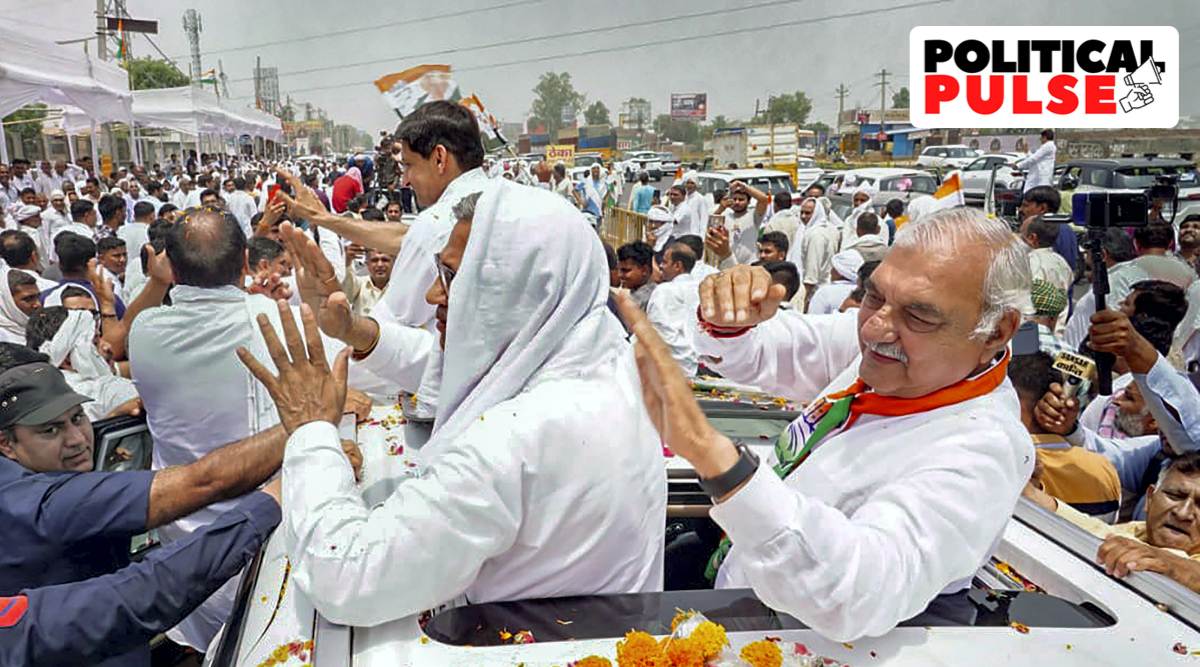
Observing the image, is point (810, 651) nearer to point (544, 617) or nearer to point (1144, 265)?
point (544, 617)

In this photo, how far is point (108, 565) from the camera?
7.22 ft

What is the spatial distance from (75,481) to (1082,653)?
239 centimetres

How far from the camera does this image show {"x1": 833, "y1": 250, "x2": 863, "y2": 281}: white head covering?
6.93 meters

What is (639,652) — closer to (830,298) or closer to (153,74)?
(830,298)

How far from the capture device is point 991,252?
175 centimetres

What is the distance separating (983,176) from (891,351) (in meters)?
24.7

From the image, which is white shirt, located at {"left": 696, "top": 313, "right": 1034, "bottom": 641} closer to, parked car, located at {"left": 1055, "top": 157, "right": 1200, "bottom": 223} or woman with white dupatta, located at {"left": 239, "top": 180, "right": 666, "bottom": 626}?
woman with white dupatta, located at {"left": 239, "top": 180, "right": 666, "bottom": 626}

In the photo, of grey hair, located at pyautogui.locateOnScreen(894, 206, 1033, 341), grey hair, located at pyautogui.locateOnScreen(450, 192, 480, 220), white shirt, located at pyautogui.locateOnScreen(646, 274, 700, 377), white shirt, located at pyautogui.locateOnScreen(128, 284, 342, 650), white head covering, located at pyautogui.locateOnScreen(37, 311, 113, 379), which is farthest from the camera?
white shirt, located at pyautogui.locateOnScreen(646, 274, 700, 377)

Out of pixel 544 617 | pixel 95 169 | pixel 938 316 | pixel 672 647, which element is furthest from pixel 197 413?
pixel 95 169

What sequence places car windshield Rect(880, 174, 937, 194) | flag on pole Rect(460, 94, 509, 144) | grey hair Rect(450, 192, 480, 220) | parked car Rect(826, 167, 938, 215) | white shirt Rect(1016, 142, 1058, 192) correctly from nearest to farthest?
grey hair Rect(450, 192, 480, 220), flag on pole Rect(460, 94, 509, 144), white shirt Rect(1016, 142, 1058, 192), parked car Rect(826, 167, 938, 215), car windshield Rect(880, 174, 937, 194)

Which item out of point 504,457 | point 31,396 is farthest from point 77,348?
point 504,457

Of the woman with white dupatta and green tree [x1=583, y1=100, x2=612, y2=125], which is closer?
the woman with white dupatta

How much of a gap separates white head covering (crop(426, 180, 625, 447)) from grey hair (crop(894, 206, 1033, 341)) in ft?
2.53

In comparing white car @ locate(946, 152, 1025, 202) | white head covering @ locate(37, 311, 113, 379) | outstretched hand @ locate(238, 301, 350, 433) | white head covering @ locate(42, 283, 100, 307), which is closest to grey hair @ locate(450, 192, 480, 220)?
outstretched hand @ locate(238, 301, 350, 433)
